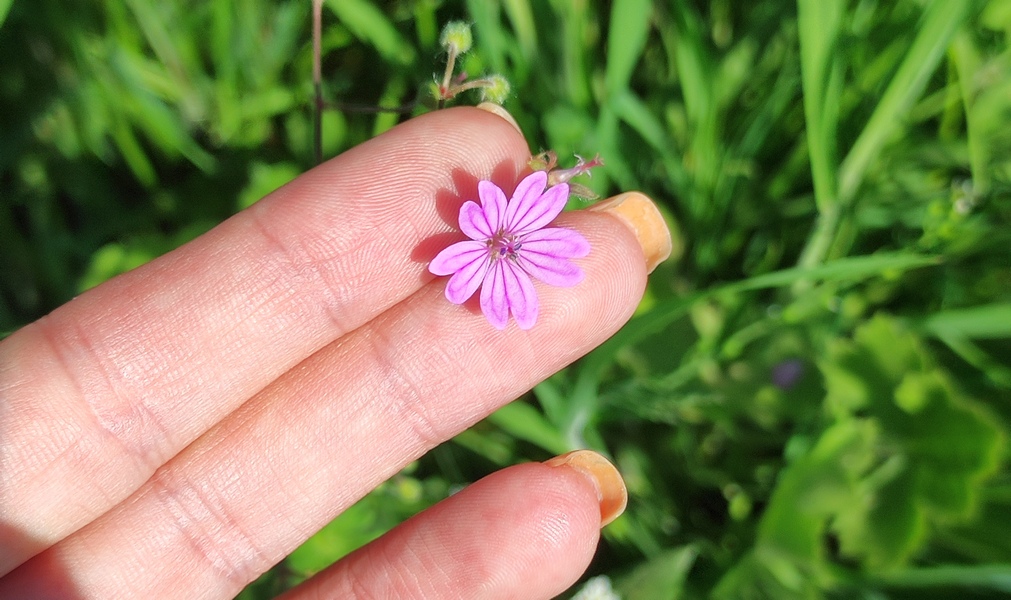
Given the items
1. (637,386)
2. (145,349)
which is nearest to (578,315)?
(637,386)

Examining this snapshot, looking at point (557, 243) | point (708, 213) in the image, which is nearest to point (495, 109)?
point (557, 243)

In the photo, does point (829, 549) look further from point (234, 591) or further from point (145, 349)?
point (145, 349)

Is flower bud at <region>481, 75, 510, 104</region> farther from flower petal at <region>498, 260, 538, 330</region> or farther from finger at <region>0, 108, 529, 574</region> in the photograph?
flower petal at <region>498, 260, 538, 330</region>

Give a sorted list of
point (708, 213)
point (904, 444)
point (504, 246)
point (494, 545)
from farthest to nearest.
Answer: point (708, 213), point (904, 444), point (504, 246), point (494, 545)

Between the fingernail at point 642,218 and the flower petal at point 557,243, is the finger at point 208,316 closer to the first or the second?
the flower petal at point 557,243

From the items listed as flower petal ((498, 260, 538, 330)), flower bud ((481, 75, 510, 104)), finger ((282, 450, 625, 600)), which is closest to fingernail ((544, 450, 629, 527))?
finger ((282, 450, 625, 600))

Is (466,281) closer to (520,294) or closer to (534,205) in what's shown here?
(520,294)
